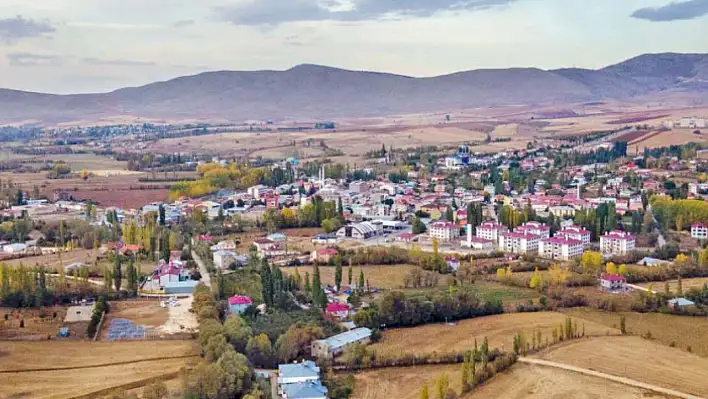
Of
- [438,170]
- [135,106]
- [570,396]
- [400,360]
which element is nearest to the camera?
[570,396]

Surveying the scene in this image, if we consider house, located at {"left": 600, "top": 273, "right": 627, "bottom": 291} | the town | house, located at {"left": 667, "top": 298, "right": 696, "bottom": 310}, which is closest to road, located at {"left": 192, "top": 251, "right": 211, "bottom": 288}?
the town

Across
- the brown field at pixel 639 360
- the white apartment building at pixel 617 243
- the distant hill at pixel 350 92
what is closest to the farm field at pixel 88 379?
the brown field at pixel 639 360

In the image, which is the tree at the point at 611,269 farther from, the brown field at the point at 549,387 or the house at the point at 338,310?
the brown field at the point at 549,387

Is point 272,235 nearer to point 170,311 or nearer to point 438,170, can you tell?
point 170,311

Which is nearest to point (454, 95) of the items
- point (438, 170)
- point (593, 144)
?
point (593, 144)

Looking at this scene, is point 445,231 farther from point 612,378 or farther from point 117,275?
point 612,378
